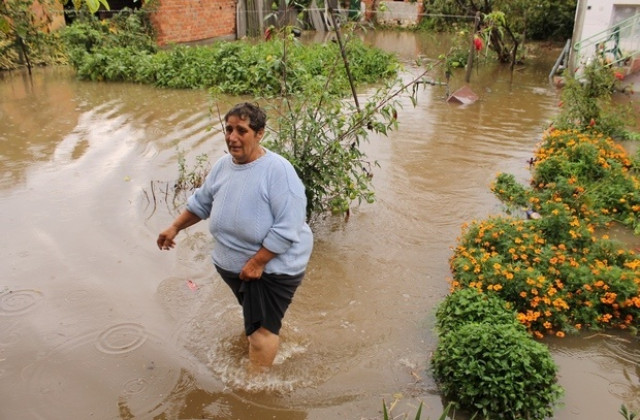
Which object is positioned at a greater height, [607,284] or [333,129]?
[333,129]

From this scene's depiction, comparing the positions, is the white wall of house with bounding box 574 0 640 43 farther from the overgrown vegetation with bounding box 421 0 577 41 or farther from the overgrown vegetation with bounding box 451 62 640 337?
the overgrown vegetation with bounding box 451 62 640 337

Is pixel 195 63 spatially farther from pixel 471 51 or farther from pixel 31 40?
pixel 471 51

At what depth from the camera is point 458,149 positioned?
27.7 ft

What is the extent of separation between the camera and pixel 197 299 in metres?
4.49

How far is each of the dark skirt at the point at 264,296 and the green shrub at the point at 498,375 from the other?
1105 millimetres

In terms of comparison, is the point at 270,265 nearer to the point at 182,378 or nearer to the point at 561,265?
the point at 182,378

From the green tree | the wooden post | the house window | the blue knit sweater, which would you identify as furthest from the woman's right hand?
the house window

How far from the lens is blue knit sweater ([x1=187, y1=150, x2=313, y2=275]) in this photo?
114 inches

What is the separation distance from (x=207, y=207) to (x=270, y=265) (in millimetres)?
578

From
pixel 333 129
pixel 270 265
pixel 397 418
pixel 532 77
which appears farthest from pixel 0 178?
pixel 532 77

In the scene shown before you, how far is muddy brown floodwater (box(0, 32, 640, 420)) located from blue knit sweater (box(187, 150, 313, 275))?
99 centimetres

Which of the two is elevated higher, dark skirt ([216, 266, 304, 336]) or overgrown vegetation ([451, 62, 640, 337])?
dark skirt ([216, 266, 304, 336])

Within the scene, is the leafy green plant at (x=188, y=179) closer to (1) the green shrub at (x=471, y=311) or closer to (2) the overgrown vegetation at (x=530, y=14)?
(1) the green shrub at (x=471, y=311)

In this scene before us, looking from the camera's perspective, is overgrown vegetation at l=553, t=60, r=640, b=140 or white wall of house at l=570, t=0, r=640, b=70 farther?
white wall of house at l=570, t=0, r=640, b=70
